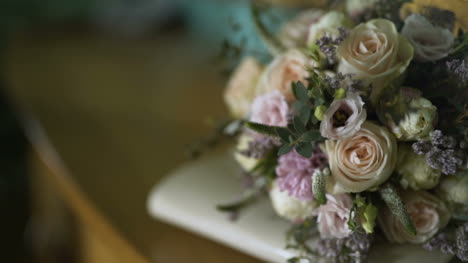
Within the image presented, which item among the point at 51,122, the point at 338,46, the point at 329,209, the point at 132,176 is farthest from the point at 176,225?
the point at 51,122

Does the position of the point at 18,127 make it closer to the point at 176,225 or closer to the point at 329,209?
the point at 176,225

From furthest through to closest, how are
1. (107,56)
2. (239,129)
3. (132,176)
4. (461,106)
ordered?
(107,56) → (132,176) → (239,129) → (461,106)

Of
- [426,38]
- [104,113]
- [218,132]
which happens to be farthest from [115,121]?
[426,38]

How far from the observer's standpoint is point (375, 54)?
Answer: 50 centimetres

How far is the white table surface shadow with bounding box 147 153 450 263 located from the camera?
0.58m

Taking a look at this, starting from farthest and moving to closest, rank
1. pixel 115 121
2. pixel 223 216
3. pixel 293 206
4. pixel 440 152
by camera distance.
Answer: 1. pixel 115 121
2. pixel 223 216
3. pixel 293 206
4. pixel 440 152

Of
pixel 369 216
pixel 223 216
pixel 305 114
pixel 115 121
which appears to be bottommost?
pixel 115 121

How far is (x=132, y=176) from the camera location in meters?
0.99

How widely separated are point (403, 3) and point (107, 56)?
1.41 meters

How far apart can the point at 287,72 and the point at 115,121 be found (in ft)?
2.51

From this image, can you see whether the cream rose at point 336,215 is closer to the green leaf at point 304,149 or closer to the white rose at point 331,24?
the green leaf at point 304,149

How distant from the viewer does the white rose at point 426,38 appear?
0.52m

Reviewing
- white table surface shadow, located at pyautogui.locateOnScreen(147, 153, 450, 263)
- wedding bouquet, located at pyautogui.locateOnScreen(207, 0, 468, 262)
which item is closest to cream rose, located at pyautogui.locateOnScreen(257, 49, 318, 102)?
wedding bouquet, located at pyautogui.locateOnScreen(207, 0, 468, 262)

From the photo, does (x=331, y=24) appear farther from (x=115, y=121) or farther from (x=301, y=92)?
(x=115, y=121)
